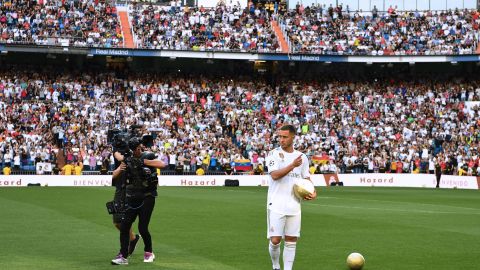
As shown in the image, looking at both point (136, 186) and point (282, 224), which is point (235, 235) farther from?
point (282, 224)

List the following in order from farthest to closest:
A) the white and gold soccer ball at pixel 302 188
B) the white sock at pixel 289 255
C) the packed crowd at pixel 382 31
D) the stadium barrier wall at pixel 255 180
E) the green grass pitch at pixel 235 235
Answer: the packed crowd at pixel 382 31 < the stadium barrier wall at pixel 255 180 < the green grass pitch at pixel 235 235 < the white sock at pixel 289 255 < the white and gold soccer ball at pixel 302 188

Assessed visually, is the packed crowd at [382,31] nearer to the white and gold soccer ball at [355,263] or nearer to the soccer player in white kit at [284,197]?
the white and gold soccer ball at [355,263]

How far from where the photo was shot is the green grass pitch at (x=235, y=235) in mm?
15594

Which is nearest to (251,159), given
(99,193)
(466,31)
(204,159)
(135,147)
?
(204,159)

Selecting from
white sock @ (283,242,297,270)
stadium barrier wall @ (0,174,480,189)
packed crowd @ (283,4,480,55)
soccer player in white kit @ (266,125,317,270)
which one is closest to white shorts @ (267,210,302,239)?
soccer player in white kit @ (266,125,317,270)

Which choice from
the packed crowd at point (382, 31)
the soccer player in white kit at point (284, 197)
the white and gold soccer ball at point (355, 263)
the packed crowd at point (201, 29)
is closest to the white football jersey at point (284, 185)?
the soccer player in white kit at point (284, 197)

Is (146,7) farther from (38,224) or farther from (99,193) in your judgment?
(38,224)

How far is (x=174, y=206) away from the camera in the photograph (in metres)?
31.0

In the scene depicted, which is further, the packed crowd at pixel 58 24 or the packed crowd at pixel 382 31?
the packed crowd at pixel 382 31

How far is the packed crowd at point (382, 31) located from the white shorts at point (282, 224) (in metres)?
54.0

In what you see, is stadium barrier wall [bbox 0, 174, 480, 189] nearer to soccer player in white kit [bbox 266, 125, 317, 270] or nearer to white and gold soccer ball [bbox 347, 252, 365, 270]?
white and gold soccer ball [bbox 347, 252, 365, 270]

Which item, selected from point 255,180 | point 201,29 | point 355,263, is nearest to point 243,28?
point 201,29

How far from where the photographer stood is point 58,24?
62.4 meters

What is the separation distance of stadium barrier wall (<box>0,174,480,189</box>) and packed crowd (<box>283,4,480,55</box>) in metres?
14.2
